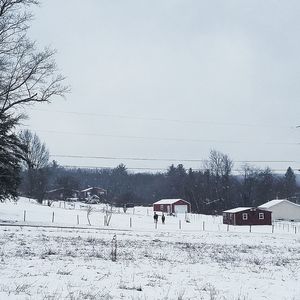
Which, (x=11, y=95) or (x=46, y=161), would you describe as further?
(x=46, y=161)

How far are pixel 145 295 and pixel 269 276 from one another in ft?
18.6

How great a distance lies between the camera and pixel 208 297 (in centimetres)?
1007

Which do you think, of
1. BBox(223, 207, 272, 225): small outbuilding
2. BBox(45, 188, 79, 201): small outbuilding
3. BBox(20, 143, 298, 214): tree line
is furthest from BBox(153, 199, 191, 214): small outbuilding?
BBox(45, 188, 79, 201): small outbuilding

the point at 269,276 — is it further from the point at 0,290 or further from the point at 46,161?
the point at 46,161

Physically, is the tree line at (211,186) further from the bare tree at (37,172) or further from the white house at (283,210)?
the white house at (283,210)

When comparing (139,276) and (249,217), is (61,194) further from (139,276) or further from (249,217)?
(139,276)

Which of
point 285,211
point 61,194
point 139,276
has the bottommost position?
point 139,276

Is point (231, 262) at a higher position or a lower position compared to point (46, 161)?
lower

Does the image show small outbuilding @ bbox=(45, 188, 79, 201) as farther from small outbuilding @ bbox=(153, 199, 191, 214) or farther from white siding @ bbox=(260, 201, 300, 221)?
white siding @ bbox=(260, 201, 300, 221)

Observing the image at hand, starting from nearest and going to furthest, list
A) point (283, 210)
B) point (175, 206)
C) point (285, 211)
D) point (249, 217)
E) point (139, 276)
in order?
point (139, 276) → point (249, 217) → point (283, 210) → point (285, 211) → point (175, 206)

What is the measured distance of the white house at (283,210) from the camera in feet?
342

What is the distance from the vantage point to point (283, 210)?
10538 cm

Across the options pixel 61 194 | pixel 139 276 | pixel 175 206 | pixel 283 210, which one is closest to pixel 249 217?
pixel 283 210

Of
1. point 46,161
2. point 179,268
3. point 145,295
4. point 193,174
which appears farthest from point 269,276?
point 193,174
